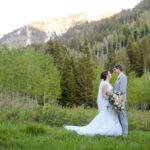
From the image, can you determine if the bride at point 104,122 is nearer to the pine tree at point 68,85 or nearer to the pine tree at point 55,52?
the pine tree at point 68,85

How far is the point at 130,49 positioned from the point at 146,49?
5552 mm

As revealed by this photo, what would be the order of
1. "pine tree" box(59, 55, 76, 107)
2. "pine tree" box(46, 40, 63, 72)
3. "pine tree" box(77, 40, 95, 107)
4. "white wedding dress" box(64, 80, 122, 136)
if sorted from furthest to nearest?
→ "pine tree" box(46, 40, 63, 72)
"pine tree" box(77, 40, 95, 107)
"pine tree" box(59, 55, 76, 107)
"white wedding dress" box(64, 80, 122, 136)

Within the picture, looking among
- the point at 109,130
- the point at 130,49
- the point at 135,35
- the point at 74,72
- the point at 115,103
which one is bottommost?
the point at 109,130

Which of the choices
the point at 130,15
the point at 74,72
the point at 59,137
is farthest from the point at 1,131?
the point at 130,15

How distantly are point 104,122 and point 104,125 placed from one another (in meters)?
0.13

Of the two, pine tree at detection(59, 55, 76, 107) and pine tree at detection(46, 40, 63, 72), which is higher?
pine tree at detection(46, 40, 63, 72)

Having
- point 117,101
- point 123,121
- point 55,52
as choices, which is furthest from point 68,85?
point 117,101

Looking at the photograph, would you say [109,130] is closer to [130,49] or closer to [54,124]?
[54,124]

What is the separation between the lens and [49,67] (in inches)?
1554

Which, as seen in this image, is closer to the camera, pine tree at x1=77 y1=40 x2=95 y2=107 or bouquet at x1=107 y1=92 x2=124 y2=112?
bouquet at x1=107 y1=92 x2=124 y2=112

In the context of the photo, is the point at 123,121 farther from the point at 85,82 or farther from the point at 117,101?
the point at 85,82

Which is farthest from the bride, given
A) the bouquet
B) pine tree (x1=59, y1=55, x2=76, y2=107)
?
pine tree (x1=59, y1=55, x2=76, y2=107)

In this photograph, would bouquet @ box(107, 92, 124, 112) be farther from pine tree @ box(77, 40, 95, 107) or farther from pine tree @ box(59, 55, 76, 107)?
pine tree @ box(77, 40, 95, 107)

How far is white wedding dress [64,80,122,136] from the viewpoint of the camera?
21.1ft
